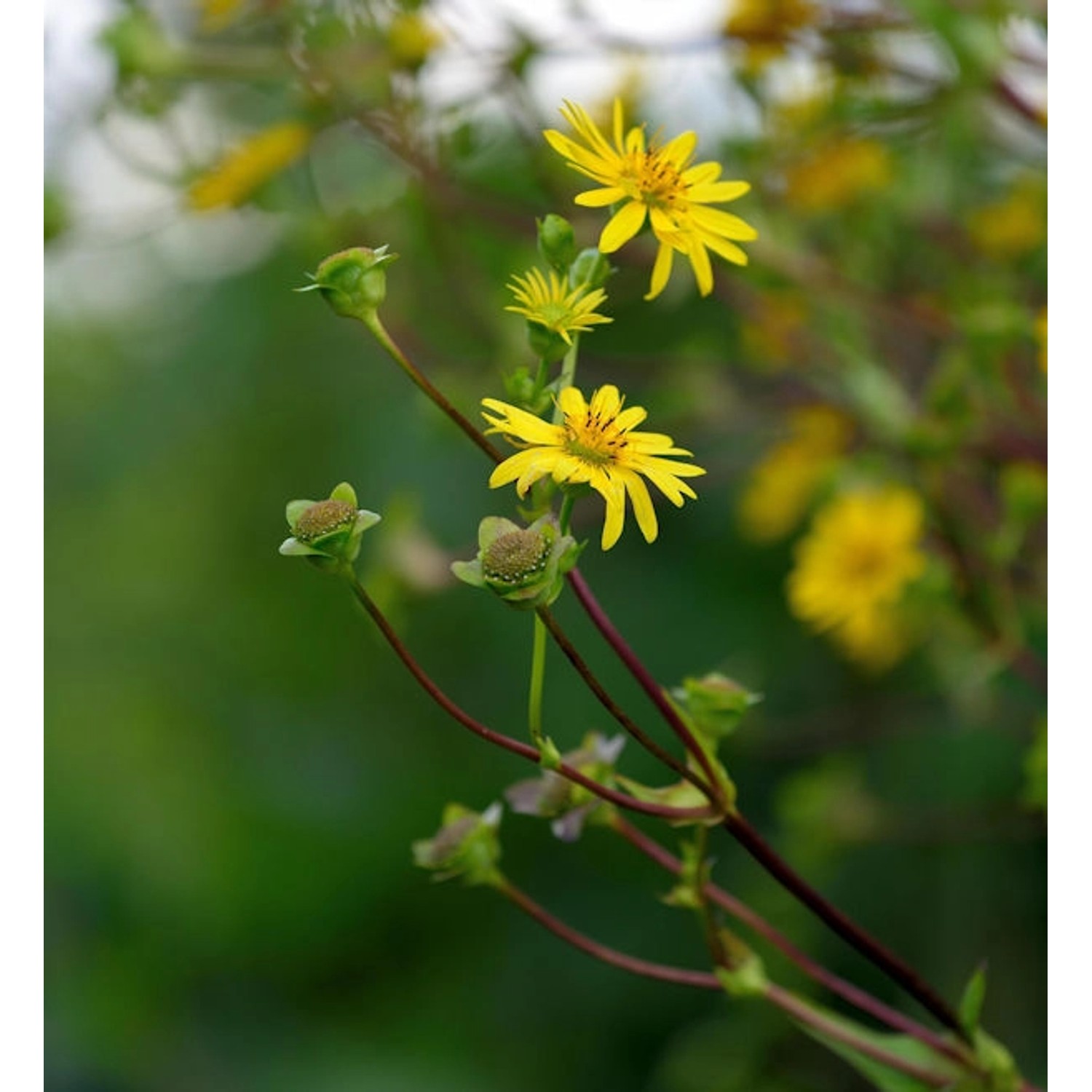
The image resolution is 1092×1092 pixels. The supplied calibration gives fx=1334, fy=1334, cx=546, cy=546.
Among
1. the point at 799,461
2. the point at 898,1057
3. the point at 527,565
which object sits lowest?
the point at 898,1057

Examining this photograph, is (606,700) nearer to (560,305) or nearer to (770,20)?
(560,305)

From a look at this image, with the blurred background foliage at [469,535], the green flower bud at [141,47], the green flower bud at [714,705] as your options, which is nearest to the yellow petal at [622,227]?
the green flower bud at [714,705]

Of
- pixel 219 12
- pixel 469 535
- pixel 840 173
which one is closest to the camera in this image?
pixel 219 12

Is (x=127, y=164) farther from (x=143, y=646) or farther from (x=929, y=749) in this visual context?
(x=143, y=646)

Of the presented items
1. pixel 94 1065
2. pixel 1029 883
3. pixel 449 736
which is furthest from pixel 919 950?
pixel 94 1065

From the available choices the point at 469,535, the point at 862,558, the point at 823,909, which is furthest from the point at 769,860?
the point at 469,535

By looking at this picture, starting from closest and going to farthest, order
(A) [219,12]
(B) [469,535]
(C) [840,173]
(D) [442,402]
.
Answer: (D) [442,402] → (A) [219,12] → (C) [840,173] → (B) [469,535]

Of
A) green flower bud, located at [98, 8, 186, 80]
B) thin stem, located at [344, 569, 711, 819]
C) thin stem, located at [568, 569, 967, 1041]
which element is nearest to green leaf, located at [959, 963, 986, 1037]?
thin stem, located at [568, 569, 967, 1041]
